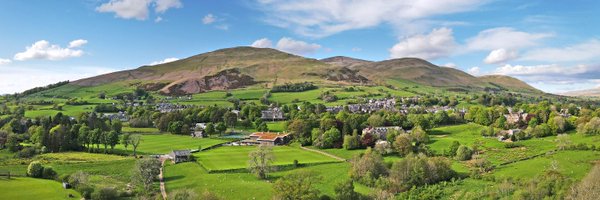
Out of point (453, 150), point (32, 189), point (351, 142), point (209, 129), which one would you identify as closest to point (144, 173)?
point (32, 189)

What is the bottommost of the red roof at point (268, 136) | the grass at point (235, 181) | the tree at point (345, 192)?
the grass at point (235, 181)

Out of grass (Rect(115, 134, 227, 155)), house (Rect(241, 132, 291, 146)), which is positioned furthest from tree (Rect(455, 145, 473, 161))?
grass (Rect(115, 134, 227, 155))

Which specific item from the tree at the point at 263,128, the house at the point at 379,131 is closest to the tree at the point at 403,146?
the house at the point at 379,131

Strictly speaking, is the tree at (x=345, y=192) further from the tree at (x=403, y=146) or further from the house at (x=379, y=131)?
the house at (x=379, y=131)

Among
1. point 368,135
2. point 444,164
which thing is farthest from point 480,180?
point 368,135

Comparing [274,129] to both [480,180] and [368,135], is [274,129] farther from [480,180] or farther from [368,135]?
[480,180]
